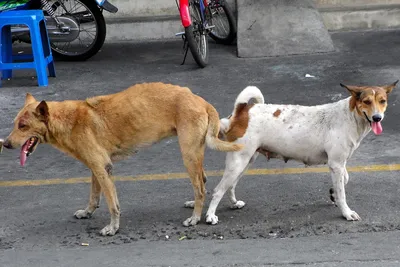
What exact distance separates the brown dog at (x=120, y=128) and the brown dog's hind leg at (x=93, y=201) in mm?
182

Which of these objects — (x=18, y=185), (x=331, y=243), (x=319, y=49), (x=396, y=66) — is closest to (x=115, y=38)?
(x=319, y=49)

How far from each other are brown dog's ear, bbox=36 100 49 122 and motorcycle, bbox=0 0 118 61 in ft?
15.4

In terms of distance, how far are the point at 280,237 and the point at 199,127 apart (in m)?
0.99

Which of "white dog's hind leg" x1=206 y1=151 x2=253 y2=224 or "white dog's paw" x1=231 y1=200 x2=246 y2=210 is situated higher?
"white dog's hind leg" x1=206 y1=151 x2=253 y2=224

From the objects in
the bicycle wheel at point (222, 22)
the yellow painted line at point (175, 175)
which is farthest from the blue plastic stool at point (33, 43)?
the yellow painted line at point (175, 175)

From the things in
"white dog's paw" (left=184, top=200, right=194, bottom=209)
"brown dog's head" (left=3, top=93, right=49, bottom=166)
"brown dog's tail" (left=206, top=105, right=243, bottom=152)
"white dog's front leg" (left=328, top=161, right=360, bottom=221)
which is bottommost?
"white dog's paw" (left=184, top=200, right=194, bottom=209)

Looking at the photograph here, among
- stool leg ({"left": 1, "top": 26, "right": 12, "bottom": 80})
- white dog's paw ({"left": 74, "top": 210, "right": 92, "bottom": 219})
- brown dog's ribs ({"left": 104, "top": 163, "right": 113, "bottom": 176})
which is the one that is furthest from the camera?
stool leg ({"left": 1, "top": 26, "right": 12, "bottom": 80})

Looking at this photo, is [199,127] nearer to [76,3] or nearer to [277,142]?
[277,142]

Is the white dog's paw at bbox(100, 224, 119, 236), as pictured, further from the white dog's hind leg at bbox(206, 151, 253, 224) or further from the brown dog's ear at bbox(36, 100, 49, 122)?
the brown dog's ear at bbox(36, 100, 49, 122)

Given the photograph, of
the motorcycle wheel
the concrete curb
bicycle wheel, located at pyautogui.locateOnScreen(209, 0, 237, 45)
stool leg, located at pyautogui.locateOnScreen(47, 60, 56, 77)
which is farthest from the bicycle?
stool leg, located at pyautogui.locateOnScreen(47, 60, 56, 77)

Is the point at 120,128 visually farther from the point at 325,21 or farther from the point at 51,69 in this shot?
the point at 325,21

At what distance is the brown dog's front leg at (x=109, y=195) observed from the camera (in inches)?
236

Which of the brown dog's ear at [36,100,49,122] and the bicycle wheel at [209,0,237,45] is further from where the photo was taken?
the bicycle wheel at [209,0,237,45]

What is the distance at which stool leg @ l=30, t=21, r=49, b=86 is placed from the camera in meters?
9.77
